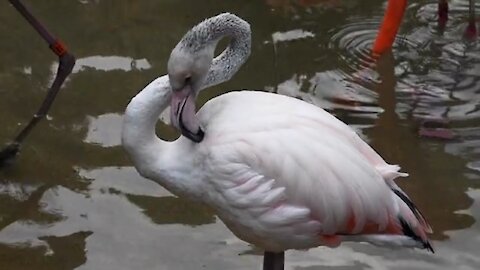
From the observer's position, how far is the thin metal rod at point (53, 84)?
A: 4434mm

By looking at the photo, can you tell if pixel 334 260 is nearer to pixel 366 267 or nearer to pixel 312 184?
pixel 366 267

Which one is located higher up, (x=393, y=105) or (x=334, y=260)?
(x=393, y=105)

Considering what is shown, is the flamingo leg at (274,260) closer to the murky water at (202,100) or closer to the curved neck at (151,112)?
the murky water at (202,100)

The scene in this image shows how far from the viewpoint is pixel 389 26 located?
514cm

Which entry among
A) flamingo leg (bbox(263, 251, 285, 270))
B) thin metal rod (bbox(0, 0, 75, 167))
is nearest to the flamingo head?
Result: flamingo leg (bbox(263, 251, 285, 270))

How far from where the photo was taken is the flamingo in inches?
127

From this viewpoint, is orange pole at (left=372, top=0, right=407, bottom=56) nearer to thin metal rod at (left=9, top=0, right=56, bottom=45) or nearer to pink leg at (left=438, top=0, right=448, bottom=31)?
pink leg at (left=438, top=0, right=448, bottom=31)

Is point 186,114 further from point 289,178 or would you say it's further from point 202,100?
point 202,100

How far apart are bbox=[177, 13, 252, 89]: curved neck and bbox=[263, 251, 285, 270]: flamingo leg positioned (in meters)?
0.63

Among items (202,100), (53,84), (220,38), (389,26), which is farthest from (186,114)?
(389,26)

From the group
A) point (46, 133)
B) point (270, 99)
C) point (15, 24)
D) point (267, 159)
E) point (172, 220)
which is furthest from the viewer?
point (15, 24)

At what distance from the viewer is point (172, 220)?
4172mm

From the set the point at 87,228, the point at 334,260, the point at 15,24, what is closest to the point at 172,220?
the point at 87,228

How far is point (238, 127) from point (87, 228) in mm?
1115
